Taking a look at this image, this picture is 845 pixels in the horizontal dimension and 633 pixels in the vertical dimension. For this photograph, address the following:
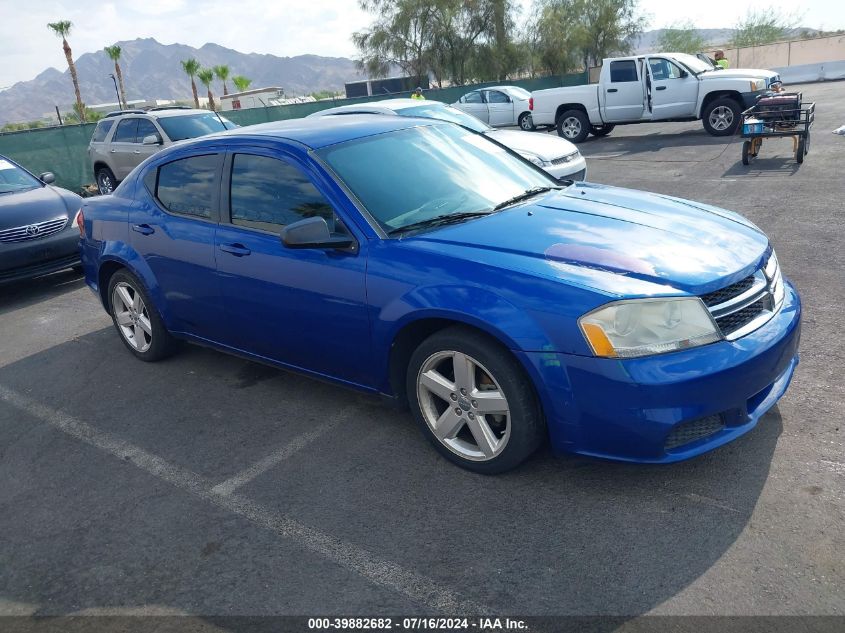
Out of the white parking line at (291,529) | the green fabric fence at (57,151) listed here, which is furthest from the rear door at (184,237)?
the green fabric fence at (57,151)

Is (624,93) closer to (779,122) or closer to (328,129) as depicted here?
(779,122)

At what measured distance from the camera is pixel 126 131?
14820 mm

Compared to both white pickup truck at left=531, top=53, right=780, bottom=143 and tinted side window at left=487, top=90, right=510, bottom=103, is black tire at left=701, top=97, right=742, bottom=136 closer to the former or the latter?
white pickup truck at left=531, top=53, right=780, bottom=143

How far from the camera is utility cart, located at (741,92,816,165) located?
38.0 feet

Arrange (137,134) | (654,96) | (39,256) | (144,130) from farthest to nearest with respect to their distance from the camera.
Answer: (654,96) → (137,134) → (144,130) → (39,256)

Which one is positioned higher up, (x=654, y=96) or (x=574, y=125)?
(x=654, y=96)

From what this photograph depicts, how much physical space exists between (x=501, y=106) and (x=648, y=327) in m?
21.2

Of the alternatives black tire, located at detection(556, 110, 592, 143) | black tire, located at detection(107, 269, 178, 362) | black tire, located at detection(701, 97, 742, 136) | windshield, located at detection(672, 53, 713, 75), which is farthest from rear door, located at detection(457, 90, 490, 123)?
black tire, located at detection(107, 269, 178, 362)

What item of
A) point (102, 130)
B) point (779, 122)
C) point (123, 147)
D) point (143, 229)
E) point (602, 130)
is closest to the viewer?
point (143, 229)

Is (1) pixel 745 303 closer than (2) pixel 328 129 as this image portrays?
Yes

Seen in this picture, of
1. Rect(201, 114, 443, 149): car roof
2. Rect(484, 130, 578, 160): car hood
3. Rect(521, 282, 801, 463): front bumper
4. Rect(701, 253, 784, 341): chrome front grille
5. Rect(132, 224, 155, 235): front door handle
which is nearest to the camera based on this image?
Rect(521, 282, 801, 463): front bumper

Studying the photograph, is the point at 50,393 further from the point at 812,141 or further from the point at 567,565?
the point at 812,141

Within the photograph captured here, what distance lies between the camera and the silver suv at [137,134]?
1393 cm

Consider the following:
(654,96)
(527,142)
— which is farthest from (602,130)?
(527,142)
